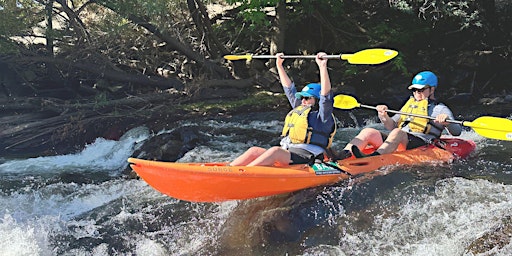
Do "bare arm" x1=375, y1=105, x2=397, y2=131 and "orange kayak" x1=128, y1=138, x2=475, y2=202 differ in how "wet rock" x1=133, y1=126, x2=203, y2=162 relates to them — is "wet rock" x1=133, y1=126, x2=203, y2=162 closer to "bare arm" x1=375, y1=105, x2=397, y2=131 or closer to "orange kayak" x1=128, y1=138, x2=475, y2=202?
"orange kayak" x1=128, y1=138, x2=475, y2=202

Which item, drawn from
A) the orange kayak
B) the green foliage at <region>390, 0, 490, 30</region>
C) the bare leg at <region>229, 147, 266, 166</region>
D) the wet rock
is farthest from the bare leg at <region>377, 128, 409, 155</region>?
the green foliage at <region>390, 0, 490, 30</region>

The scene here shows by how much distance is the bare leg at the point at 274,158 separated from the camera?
487cm

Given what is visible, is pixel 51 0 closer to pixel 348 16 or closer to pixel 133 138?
pixel 133 138

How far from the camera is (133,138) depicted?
866 cm

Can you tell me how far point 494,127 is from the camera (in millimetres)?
5473

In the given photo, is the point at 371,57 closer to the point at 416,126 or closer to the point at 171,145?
the point at 416,126

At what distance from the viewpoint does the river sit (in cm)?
397

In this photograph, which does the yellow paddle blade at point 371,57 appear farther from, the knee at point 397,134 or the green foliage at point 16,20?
the green foliage at point 16,20

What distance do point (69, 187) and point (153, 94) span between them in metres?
3.92

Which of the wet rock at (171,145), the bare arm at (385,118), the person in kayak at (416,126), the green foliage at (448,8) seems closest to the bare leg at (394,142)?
the person in kayak at (416,126)

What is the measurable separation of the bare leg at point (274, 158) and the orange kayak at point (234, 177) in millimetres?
69

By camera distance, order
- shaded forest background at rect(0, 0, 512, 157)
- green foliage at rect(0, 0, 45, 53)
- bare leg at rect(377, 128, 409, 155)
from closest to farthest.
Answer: bare leg at rect(377, 128, 409, 155) → green foliage at rect(0, 0, 45, 53) → shaded forest background at rect(0, 0, 512, 157)

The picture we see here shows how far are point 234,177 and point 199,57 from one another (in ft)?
20.4

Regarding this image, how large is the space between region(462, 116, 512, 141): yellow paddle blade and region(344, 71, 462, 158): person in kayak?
0.21 m
